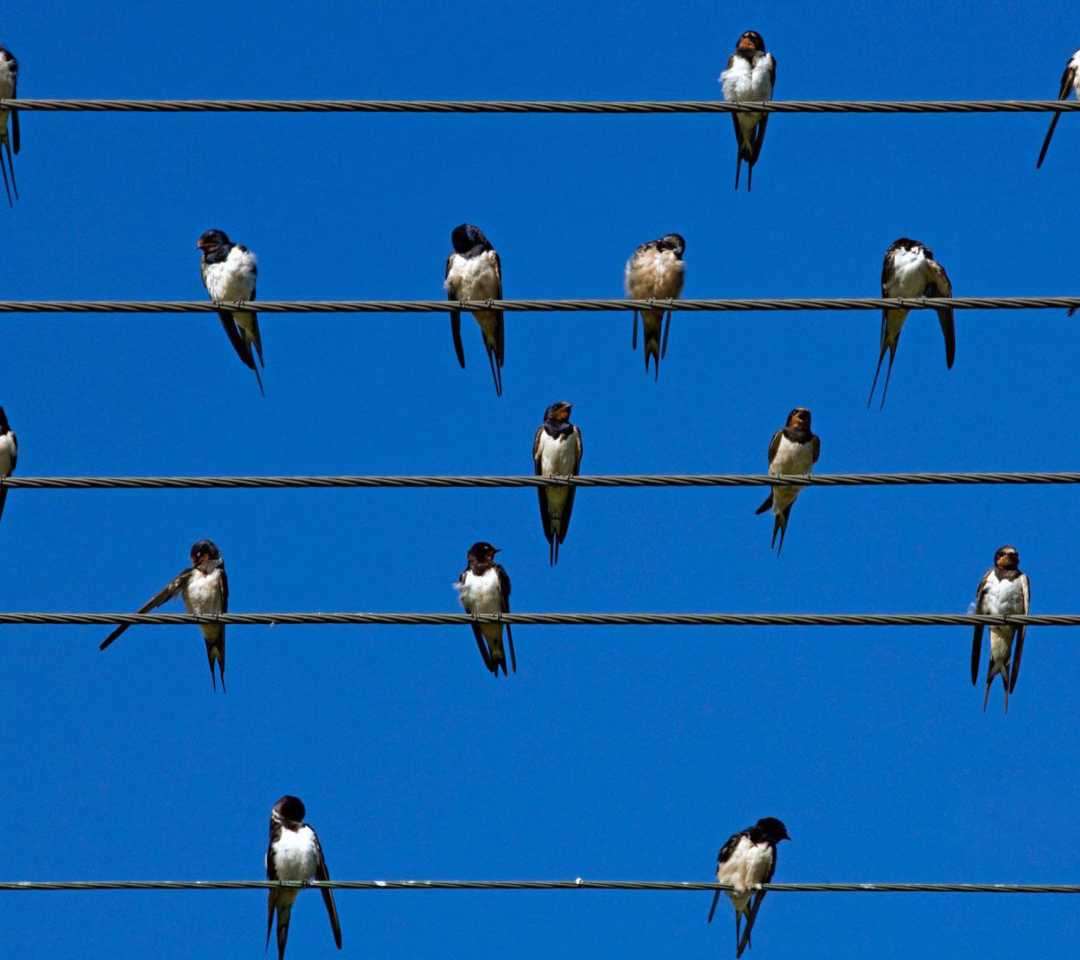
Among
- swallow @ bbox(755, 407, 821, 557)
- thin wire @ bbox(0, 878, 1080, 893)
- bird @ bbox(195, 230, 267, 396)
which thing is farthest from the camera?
swallow @ bbox(755, 407, 821, 557)

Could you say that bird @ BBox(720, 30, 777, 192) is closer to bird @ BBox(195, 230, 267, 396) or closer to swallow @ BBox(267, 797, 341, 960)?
bird @ BBox(195, 230, 267, 396)

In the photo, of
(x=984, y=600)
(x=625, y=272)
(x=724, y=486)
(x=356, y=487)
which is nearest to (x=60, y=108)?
(x=356, y=487)

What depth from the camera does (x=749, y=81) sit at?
1107cm

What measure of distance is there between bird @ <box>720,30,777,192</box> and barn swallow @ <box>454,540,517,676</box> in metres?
2.05

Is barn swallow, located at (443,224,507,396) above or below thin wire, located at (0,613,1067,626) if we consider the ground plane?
above

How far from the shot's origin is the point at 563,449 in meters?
11.5

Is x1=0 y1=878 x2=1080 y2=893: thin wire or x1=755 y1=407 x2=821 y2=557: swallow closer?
x1=0 y1=878 x2=1080 y2=893: thin wire

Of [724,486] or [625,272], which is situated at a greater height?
[625,272]

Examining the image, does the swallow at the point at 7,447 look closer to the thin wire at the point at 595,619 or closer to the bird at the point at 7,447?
the bird at the point at 7,447

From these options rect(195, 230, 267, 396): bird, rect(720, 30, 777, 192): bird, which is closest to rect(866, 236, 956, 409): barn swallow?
rect(720, 30, 777, 192): bird

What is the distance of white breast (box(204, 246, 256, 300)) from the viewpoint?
1051 cm

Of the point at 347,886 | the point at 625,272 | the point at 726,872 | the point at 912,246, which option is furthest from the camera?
the point at 625,272

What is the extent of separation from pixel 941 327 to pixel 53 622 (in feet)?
13.4

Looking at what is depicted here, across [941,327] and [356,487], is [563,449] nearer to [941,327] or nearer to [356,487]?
[941,327]
